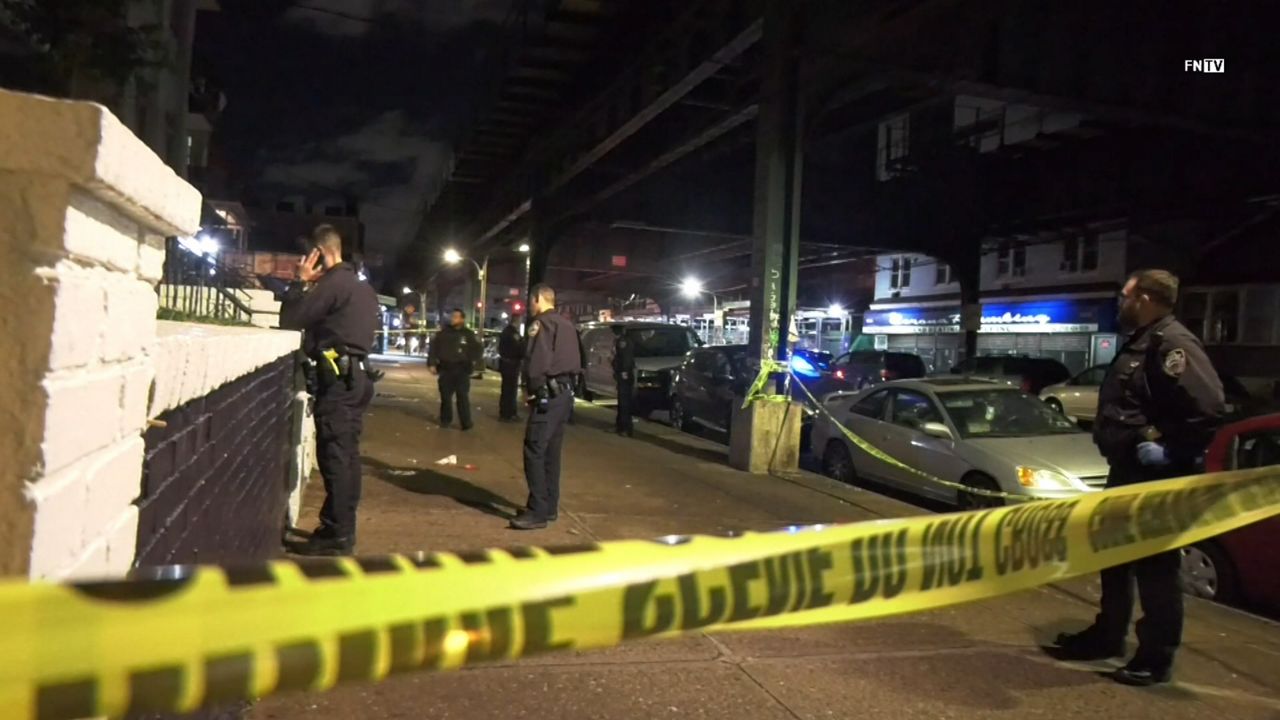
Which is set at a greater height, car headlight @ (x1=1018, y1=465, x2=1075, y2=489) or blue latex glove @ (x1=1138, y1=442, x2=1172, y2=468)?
blue latex glove @ (x1=1138, y1=442, x2=1172, y2=468)

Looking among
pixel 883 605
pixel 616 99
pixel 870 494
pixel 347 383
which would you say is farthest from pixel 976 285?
pixel 883 605

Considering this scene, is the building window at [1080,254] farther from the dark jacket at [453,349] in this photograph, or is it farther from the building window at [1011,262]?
the dark jacket at [453,349]

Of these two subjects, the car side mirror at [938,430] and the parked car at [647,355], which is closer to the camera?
the car side mirror at [938,430]

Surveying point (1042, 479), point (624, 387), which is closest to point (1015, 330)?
point (624, 387)

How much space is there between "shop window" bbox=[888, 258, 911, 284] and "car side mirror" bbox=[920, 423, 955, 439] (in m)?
26.7

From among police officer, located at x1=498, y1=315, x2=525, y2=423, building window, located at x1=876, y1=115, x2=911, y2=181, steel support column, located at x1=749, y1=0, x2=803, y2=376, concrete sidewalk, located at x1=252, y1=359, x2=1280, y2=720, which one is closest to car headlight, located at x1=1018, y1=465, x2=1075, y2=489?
concrete sidewalk, located at x1=252, y1=359, x2=1280, y2=720

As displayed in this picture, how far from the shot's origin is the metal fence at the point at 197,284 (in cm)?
409

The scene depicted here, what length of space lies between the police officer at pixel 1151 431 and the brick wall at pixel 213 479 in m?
3.71

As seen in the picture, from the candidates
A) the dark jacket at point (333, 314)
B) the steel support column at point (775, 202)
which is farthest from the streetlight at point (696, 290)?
the dark jacket at point (333, 314)

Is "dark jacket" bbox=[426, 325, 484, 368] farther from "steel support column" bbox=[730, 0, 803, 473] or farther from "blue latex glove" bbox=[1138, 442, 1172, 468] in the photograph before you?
"blue latex glove" bbox=[1138, 442, 1172, 468]

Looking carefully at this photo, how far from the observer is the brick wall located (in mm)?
1911

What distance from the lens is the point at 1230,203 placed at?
18.3m

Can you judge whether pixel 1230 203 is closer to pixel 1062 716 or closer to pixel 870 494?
pixel 870 494

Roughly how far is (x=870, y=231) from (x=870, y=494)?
13343 mm
